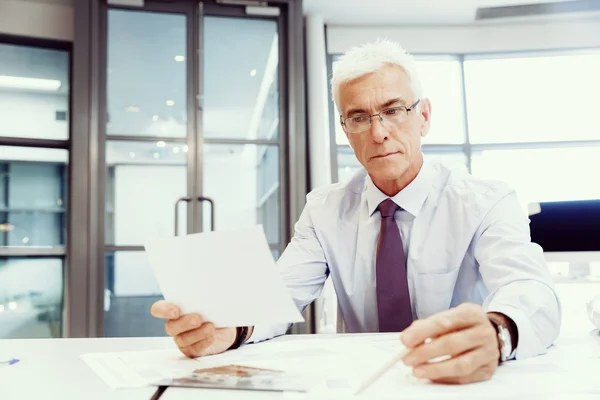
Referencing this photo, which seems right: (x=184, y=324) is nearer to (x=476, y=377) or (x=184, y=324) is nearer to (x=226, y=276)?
(x=226, y=276)

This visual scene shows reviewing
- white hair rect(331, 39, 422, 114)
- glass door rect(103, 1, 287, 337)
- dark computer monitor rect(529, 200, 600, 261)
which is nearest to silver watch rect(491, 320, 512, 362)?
white hair rect(331, 39, 422, 114)

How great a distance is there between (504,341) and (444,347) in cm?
16

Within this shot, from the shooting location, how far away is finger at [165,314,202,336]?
87 cm

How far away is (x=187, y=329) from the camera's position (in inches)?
34.4

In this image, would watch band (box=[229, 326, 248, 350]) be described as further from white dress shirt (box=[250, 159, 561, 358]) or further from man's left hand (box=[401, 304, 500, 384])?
man's left hand (box=[401, 304, 500, 384])

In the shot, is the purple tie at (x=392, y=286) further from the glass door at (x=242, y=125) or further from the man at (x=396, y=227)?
the glass door at (x=242, y=125)

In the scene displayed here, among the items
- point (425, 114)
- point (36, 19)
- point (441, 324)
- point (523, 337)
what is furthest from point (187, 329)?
point (36, 19)

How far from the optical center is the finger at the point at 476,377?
65cm

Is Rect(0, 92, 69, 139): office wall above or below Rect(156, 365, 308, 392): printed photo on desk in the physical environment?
above

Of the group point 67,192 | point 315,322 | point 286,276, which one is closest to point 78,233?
point 67,192

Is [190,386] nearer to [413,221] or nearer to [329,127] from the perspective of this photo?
[413,221]

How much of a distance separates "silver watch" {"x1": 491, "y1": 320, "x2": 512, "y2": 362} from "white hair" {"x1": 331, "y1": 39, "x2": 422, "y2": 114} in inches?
32.4

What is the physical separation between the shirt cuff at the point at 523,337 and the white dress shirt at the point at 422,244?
0.64 feet

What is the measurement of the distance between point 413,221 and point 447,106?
3118mm
